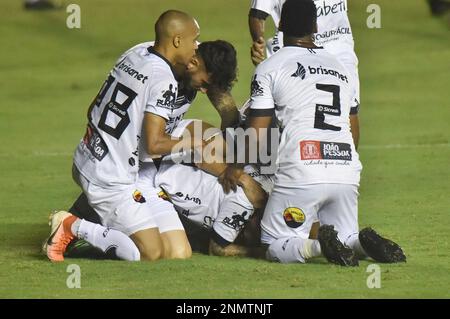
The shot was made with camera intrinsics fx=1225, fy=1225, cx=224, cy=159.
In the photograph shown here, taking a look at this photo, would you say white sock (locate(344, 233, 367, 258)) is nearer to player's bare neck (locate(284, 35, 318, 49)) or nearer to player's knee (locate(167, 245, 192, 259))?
player's knee (locate(167, 245, 192, 259))

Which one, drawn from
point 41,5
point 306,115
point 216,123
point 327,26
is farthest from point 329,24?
point 41,5

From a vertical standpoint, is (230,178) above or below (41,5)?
below

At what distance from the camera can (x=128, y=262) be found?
29.2 feet

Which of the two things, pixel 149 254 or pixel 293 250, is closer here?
pixel 293 250

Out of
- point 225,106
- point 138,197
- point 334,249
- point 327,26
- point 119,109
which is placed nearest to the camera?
point 334,249

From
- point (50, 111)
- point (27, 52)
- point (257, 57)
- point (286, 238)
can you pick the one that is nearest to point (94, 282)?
point (286, 238)

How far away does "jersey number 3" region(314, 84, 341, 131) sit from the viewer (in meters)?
8.79

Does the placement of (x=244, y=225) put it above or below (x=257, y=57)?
below

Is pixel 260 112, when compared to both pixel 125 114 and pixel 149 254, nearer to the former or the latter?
pixel 125 114

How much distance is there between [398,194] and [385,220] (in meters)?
1.51

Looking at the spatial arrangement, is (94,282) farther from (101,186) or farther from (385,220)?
(385,220)

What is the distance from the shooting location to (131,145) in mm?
9023

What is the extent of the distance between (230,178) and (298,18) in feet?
4.31

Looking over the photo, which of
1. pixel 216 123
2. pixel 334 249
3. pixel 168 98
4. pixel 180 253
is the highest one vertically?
pixel 168 98
